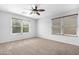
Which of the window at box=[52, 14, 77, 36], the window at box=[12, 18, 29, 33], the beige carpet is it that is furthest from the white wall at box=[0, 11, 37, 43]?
the window at box=[52, 14, 77, 36]

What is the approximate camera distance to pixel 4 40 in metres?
4.46

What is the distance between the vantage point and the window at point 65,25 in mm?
4418

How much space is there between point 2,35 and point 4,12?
48.8 inches

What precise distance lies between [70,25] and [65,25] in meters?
0.36

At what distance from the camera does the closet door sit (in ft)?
14.4

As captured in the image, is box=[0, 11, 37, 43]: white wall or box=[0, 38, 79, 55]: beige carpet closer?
box=[0, 38, 79, 55]: beige carpet

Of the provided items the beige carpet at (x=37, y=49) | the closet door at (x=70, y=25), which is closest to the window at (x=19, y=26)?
the beige carpet at (x=37, y=49)

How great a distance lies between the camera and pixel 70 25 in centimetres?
459

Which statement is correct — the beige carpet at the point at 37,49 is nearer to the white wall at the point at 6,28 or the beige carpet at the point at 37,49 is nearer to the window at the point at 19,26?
the white wall at the point at 6,28

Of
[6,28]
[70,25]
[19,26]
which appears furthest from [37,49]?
[70,25]

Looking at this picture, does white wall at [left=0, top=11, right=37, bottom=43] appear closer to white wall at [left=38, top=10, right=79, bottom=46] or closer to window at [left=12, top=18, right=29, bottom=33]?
window at [left=12, top=18, right=29, bottom=33]

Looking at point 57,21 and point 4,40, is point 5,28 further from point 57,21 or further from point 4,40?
point 57,21

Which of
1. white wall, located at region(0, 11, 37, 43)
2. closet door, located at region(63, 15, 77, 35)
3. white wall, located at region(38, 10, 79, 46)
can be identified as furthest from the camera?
white wall, located at region(38, 10, 79, 46)

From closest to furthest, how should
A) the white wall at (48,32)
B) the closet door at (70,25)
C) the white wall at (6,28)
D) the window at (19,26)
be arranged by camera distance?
1. the window at (19,26)
2. the white wall at (6,28)
3. the closet door at (70,25)
4. the white wall at (48,32)
